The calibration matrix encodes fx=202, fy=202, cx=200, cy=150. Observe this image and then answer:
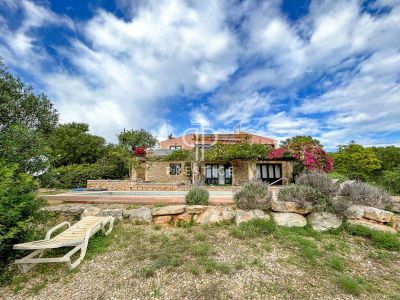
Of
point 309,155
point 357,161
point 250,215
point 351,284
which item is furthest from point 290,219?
point 357,161

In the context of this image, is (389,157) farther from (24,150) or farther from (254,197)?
(24,150)

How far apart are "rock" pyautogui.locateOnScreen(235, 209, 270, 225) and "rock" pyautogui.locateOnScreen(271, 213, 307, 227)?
0.29 m

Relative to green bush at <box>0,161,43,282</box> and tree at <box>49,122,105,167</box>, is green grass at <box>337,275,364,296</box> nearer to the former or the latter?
green bush at <box>0,161,43,282</box>

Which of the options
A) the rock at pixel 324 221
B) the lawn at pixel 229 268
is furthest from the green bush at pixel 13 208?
the rock at pixel 324 221

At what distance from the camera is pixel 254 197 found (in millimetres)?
6012

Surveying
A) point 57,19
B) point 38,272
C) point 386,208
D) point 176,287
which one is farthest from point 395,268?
point 57,19

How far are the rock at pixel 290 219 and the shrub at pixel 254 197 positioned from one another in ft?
1.42

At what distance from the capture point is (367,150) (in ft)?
77.3

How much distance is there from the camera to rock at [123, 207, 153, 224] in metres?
5.93

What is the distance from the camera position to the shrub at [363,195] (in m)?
6.04

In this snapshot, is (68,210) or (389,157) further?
(389,157)

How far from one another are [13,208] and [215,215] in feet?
14.9

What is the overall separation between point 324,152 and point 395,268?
1380cm

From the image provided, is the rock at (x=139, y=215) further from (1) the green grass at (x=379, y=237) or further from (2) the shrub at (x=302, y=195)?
(1) the green grass at (x=379, y=237)
